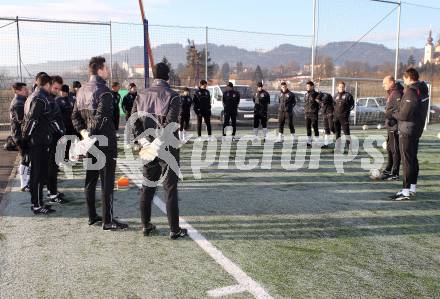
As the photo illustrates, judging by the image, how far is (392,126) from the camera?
812 cm

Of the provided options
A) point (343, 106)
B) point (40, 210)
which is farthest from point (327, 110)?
point (40, 210)

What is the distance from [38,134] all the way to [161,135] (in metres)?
2.21

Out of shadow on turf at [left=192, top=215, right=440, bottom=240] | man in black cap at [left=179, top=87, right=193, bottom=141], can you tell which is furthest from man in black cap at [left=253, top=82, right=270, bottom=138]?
shadow on turf at [left=192, top=215, right=440, bottom=240]

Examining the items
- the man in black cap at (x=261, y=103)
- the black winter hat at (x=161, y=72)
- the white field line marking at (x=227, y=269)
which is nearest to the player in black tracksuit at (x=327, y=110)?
the man in black cap at (x=261, y=103)

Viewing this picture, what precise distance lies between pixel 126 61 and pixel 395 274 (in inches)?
Result: 550

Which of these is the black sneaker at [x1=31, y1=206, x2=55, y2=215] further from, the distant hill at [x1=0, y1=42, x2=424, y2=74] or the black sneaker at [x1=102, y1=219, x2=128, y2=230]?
the distant hill at [x1=0, y1=42, x2=424, y2=74]

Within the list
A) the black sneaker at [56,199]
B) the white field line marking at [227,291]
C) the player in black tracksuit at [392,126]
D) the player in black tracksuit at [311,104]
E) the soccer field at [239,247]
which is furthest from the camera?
the player in black tracksuit at [311,104]

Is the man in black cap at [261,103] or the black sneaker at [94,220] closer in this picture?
the black sneaker at [94,220]

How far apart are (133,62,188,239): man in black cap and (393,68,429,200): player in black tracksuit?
4.04 metres

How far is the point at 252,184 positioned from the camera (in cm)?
788

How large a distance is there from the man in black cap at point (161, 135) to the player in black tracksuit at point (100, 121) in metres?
0.46

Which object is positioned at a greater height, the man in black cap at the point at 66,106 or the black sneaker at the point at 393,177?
the man in black cap at the point at 66,106

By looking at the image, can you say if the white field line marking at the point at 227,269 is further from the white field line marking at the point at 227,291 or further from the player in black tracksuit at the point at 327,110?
the player in black tracksuit at the point at 327,110

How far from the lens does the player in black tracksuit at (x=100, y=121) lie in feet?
16.7
